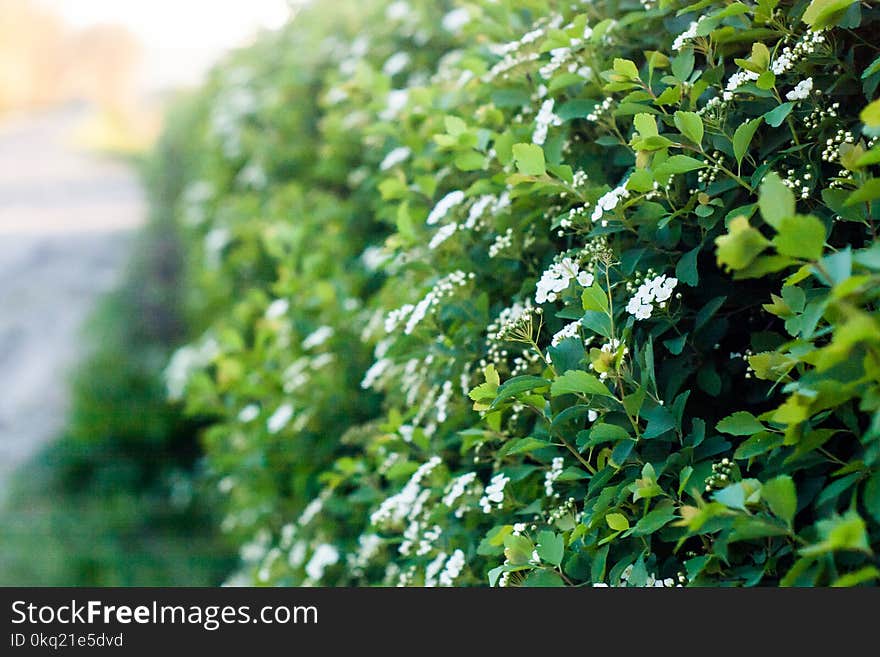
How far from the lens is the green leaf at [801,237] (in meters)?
Answer: 0.96

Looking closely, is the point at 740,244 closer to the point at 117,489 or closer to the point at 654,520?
the point at 654,520

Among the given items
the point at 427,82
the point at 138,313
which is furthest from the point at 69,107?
the point at 427,82

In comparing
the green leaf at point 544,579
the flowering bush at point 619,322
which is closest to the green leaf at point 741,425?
the flowering bush at point 619,322

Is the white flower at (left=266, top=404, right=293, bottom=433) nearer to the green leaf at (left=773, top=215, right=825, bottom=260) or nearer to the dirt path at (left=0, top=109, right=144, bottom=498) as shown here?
the green leaf at (left=773, top=215, right=825, bottom=260)

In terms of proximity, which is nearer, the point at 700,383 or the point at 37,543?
the point at 700,383

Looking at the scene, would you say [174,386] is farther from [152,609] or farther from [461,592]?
[461,592]

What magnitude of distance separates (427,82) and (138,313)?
337 centimetres

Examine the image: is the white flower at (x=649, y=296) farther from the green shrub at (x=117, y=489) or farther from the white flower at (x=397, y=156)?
the green shrub at (x=117, y=489)

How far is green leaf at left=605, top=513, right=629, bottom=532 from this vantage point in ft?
4.10

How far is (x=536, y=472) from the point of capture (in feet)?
5.29

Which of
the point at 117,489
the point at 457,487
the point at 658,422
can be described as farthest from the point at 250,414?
the point at 117,489

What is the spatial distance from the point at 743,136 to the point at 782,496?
0.57m

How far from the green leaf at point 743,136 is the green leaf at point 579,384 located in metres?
0.43

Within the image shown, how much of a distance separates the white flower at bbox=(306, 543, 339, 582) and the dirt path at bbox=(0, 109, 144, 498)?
319cm
